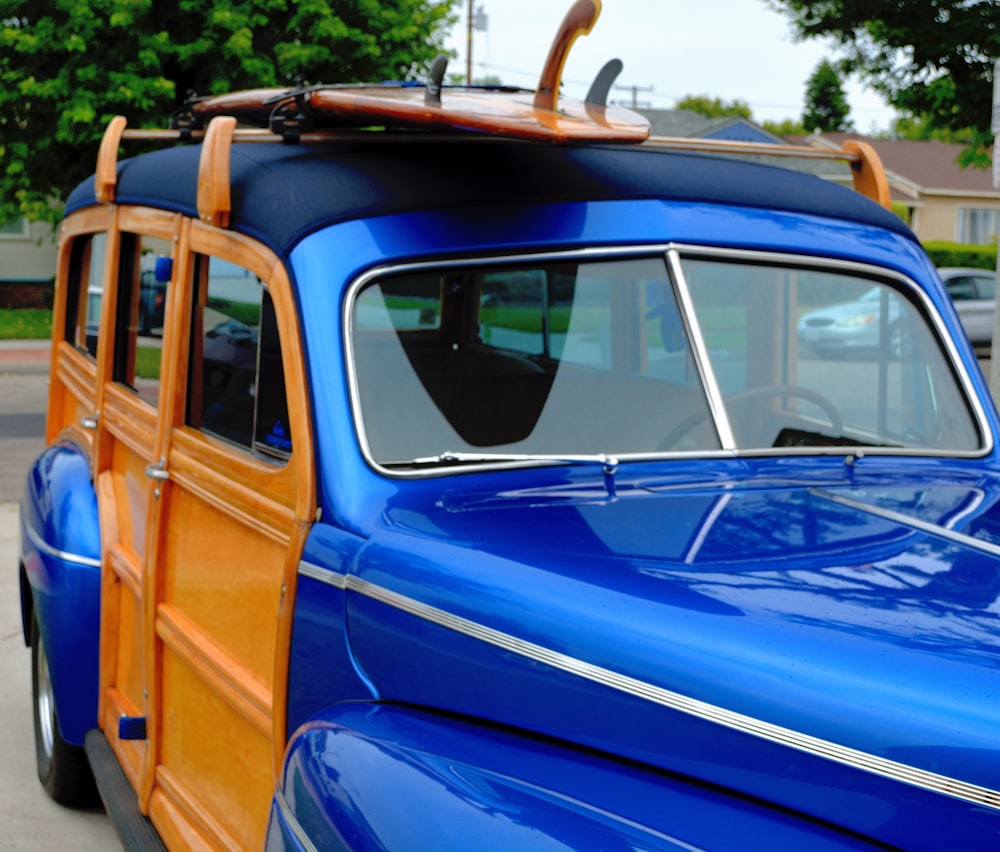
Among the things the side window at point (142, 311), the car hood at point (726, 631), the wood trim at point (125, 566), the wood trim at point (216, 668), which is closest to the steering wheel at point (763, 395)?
the car hood at point (726, 631)

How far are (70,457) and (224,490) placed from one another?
1.74 m

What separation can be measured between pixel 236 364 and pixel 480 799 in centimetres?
148

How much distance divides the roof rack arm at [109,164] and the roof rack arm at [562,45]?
1732 millimetres

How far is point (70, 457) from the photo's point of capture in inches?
173

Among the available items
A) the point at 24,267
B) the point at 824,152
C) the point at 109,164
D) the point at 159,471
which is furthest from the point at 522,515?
the point at 24,267

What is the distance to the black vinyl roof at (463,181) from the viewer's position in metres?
2.73

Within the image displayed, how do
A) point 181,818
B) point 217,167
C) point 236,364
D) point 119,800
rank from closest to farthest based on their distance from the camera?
point 217,167
point 236,364
point 181,818
point 119,800

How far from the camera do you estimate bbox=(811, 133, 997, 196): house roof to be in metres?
47.6

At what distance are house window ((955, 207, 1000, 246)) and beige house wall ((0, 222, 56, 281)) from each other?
32205mm

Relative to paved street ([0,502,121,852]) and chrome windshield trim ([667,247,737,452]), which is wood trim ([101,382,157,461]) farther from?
chrome windshield trim ([667,247,737,452])

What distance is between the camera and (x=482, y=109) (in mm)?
2568

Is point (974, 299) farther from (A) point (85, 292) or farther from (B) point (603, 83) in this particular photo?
(B) point (603, 83)

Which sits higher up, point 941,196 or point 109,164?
point 941,196

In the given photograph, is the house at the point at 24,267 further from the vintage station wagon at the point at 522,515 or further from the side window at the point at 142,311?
A: the vintage station wagon at the point at 522,515
